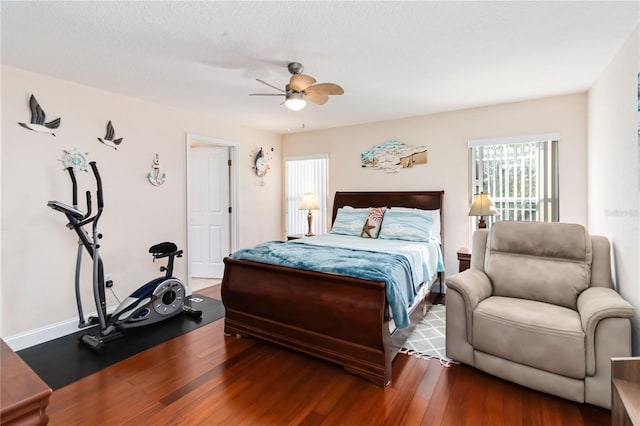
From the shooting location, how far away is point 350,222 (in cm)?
443

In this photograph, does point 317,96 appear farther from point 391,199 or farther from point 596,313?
point 596,313

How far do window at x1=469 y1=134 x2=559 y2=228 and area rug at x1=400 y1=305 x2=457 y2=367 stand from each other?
1657 millimetres

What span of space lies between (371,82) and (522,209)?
2450 mm

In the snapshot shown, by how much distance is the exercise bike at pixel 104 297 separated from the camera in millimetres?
2856

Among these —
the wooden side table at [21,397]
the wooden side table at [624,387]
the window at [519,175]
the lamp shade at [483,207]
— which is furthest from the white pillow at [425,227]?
the wooden side table at [21,397]

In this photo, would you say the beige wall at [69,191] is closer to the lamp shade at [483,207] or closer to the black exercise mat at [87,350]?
the black exercise mat at [87,350]

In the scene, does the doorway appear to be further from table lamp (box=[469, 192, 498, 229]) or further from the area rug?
table lamp (box=[469, 192, 498, 229])

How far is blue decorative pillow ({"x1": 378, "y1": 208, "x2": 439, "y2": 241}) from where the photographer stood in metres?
3.85

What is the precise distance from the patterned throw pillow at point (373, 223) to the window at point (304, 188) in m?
1.25

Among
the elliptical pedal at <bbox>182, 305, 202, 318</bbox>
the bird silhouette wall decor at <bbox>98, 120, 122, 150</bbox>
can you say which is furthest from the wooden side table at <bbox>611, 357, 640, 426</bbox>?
the bird silhouette wall decor at <bbox>98, 120, 122, 150</bbox>

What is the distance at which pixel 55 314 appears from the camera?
3096mm

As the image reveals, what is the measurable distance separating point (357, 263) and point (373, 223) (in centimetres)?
175

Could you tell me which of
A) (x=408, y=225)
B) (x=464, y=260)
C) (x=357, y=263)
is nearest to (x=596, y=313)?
(x=357, y=263)

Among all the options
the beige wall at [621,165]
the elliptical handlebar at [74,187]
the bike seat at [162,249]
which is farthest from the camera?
the bike seat at [162,249]
